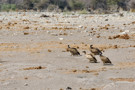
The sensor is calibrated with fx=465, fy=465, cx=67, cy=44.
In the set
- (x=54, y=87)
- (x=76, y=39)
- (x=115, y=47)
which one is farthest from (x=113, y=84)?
(x=76, y=39)

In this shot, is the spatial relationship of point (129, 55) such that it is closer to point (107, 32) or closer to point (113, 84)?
point (113, 84)

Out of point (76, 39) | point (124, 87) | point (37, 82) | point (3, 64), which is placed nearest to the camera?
point (124, 87)

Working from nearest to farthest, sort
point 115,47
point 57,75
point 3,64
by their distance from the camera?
point 57,75, point 3,64, point 115,47

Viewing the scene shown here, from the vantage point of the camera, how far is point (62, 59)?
15.1m

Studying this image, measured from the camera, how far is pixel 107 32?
23.3 metres

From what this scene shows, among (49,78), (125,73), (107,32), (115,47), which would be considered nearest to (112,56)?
(115,47)

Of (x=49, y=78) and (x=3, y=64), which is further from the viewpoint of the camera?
(x=3, y=64)

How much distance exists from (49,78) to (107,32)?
39.2 ft

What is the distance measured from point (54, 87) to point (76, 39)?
10278mm

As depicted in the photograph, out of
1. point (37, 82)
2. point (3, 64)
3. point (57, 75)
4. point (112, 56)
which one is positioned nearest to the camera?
point (37, 82)

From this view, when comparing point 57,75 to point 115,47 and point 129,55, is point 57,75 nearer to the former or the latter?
point 129,55

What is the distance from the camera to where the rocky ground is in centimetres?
1115

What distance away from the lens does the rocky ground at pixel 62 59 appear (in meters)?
11.1

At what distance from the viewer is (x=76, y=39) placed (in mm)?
20906
